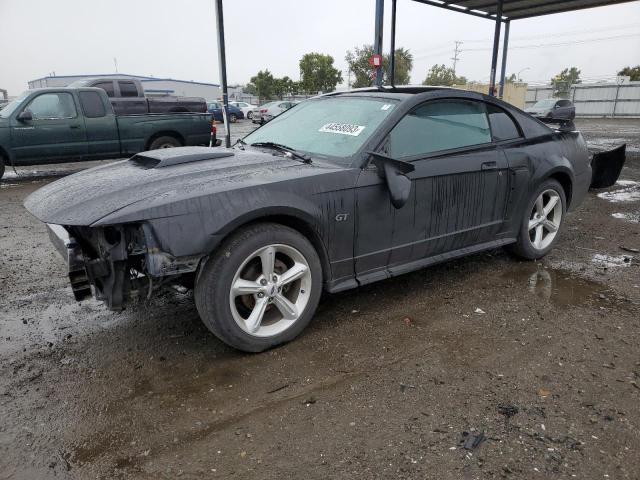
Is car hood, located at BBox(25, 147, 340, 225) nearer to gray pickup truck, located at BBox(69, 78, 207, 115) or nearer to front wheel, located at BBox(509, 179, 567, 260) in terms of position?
front wheel, located at BBox(509, 179, 567, 260)

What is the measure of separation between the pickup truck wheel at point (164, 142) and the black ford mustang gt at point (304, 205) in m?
6.53

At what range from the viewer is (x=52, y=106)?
9102 mm

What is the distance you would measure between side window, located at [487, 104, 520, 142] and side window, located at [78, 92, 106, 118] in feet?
26.3

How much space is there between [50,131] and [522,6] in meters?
13.9

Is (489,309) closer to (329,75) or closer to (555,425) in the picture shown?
(555,425)

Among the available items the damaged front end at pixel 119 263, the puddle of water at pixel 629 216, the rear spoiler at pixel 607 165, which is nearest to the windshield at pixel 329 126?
the damaged front end at pixel 119 263

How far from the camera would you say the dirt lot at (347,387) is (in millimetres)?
2076

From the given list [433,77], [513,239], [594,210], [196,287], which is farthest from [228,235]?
[433,77]

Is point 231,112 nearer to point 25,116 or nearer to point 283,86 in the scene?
point 25,116

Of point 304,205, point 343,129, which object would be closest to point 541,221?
point 343,129

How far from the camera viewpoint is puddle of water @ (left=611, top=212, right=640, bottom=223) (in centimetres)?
622

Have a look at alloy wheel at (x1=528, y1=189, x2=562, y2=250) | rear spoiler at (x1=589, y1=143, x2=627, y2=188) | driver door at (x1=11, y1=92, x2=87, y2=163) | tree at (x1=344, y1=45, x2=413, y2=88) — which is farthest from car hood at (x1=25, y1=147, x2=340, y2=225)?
tree at (x1=344, y1=45, x2=413, y2=88)

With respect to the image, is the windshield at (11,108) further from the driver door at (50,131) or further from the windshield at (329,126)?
the windshield at (329,126)

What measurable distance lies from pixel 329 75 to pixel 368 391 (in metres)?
52.2
